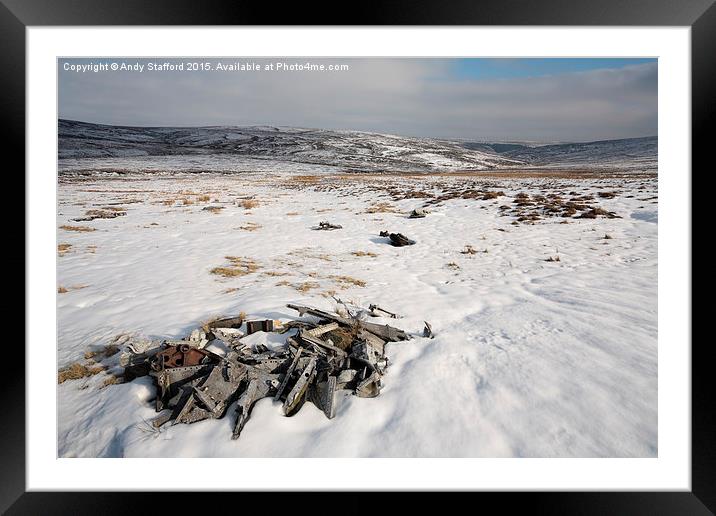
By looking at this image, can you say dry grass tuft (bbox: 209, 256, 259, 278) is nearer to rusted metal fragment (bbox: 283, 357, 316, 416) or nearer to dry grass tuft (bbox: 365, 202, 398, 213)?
rusted metal fragment (bbox: 283, 357, 316, 416)

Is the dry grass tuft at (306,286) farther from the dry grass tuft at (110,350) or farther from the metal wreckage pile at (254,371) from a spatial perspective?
the dry grass tuft at (110,350)

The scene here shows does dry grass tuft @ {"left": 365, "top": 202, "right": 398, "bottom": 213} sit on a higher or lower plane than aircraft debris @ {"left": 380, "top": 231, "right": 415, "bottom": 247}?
higher

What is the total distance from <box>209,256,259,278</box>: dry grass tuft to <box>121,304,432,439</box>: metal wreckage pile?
13.3ft

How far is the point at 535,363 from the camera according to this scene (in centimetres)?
440

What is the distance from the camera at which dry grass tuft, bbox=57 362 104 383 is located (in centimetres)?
449

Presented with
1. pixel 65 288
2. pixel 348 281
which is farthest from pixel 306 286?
pixel 65 288

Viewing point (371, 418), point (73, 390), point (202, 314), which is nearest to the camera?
point (371, 418)

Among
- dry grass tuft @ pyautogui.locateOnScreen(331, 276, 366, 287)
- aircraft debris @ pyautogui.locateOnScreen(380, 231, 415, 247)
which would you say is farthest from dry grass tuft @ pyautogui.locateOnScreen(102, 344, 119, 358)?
aircraft debris @ pyautogui.locateOnScreen(380, 231, 415, 247)
